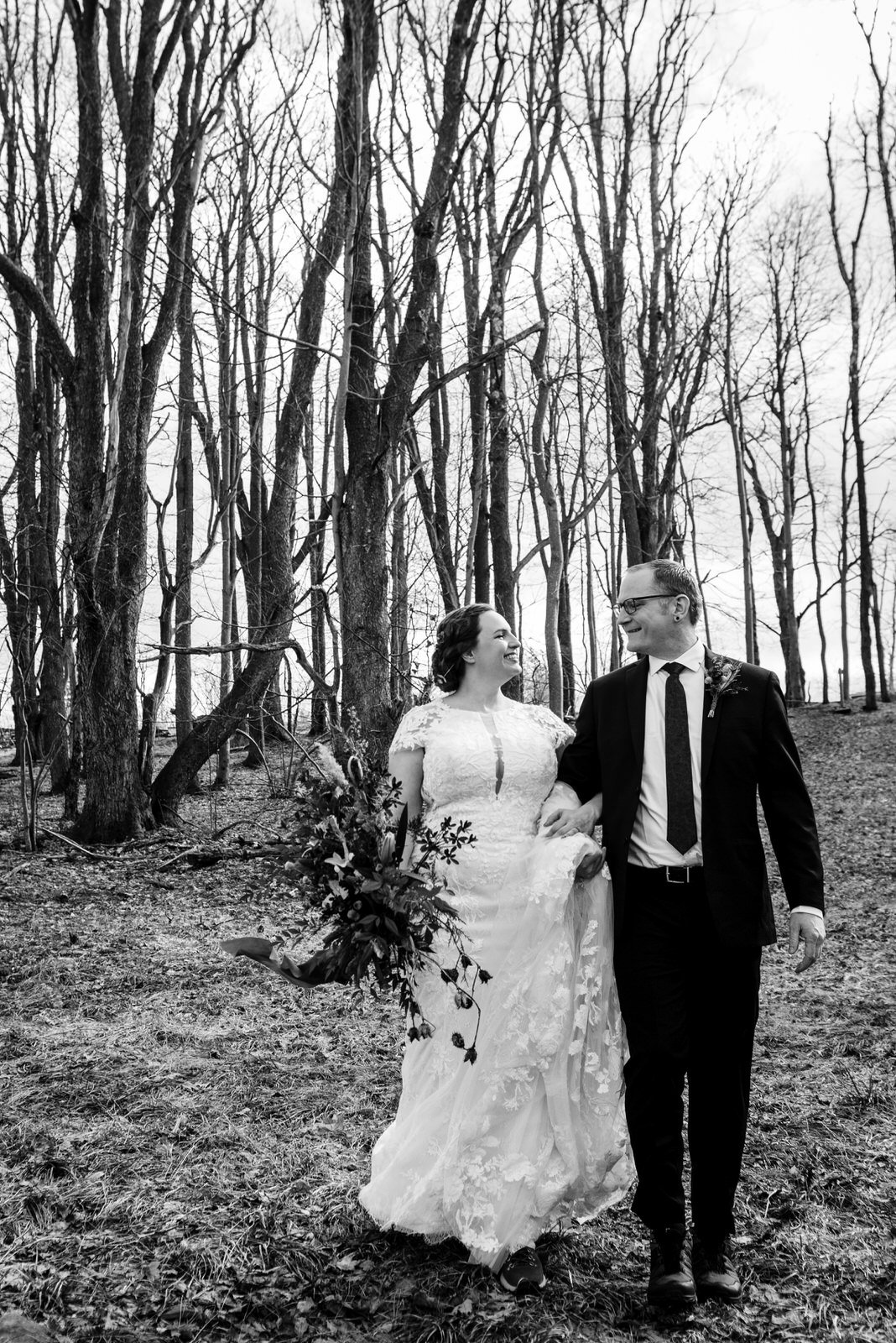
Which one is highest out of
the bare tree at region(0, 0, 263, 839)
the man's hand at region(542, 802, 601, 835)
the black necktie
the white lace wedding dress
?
the bare tree at region(0, 0, 263, 839)

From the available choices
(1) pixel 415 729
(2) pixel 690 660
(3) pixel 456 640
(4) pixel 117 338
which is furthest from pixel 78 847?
(2) pixel 690 660

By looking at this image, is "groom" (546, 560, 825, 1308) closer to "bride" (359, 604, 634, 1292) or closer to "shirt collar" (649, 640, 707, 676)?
"shirt collar" (649, 640, 707, 676)

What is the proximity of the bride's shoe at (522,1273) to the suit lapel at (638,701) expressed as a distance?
5.16 ft

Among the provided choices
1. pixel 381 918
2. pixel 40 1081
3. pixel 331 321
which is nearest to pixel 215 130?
pixel 331 321

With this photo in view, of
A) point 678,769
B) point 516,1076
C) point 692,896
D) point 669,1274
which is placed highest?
point 678,769

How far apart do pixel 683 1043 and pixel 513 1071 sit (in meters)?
0.55

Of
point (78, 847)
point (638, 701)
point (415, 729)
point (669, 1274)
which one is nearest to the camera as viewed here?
point (669, 1274)

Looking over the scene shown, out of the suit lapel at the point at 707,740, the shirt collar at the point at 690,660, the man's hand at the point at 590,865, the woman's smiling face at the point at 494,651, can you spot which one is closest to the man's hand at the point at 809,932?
the suit lapel at the point at 707,740

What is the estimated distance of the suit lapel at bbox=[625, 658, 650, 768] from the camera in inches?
139

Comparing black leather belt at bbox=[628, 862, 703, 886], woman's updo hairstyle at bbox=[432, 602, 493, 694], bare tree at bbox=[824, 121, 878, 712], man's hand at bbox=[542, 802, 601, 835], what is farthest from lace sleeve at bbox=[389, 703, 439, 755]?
bare tree at bbox=[824, 121, 878, 712]

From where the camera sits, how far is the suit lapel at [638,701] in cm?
354

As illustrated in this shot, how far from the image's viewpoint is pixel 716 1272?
3223 mm

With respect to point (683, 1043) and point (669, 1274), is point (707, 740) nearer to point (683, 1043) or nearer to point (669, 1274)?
point (683, 1043)

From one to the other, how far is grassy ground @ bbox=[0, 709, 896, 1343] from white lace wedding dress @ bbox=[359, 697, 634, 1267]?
0.20 m
